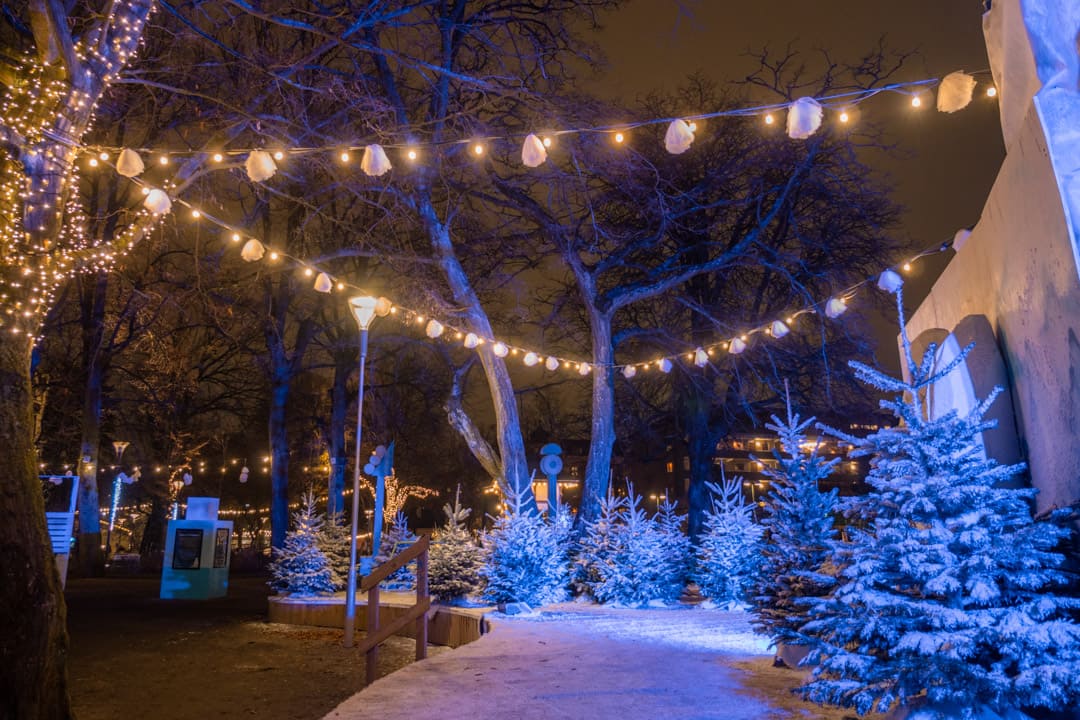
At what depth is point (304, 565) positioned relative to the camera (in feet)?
48.2

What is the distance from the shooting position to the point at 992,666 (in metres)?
3.84

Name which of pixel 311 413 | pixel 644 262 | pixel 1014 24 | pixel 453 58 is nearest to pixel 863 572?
pixel 1014 24

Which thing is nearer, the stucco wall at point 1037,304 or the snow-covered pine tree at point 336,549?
the stucco wall at point 1037,304

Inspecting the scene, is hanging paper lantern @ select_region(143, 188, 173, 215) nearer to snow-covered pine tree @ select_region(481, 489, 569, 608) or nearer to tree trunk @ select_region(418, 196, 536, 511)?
snow-covered pine tree @ select_region(481, 489, 569, 608)

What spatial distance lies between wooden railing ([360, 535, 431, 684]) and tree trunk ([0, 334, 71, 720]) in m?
2.50

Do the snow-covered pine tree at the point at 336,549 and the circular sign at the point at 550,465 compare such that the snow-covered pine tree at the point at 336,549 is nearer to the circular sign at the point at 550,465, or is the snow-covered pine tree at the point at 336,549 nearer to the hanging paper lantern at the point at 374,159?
the circular sign at the point at 550,465

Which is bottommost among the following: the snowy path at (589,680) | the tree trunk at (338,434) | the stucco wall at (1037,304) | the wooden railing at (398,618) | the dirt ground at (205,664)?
the dirt ground at (205,664)

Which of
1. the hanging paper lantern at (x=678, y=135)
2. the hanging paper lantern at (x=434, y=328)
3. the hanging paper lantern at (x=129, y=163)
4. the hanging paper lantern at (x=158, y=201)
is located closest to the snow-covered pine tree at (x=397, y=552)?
the hanging paper lantern at (x=434, y=328)

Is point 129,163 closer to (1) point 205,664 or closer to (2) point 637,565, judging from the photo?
(1) point 205,664

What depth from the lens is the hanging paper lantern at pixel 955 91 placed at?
6.50 m

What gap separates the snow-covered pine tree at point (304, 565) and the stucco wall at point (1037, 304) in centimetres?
1253

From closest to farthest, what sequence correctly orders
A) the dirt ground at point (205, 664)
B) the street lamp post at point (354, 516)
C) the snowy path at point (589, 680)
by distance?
the snowy path at point (589, 680)
the dirt ground at point (205, 664)
the street lamp post at point (354, 516)

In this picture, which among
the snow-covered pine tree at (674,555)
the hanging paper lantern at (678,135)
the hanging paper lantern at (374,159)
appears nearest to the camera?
the hanging paper lantern at (678,135)

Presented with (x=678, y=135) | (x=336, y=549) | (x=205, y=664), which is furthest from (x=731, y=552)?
(x=336, y=549)
